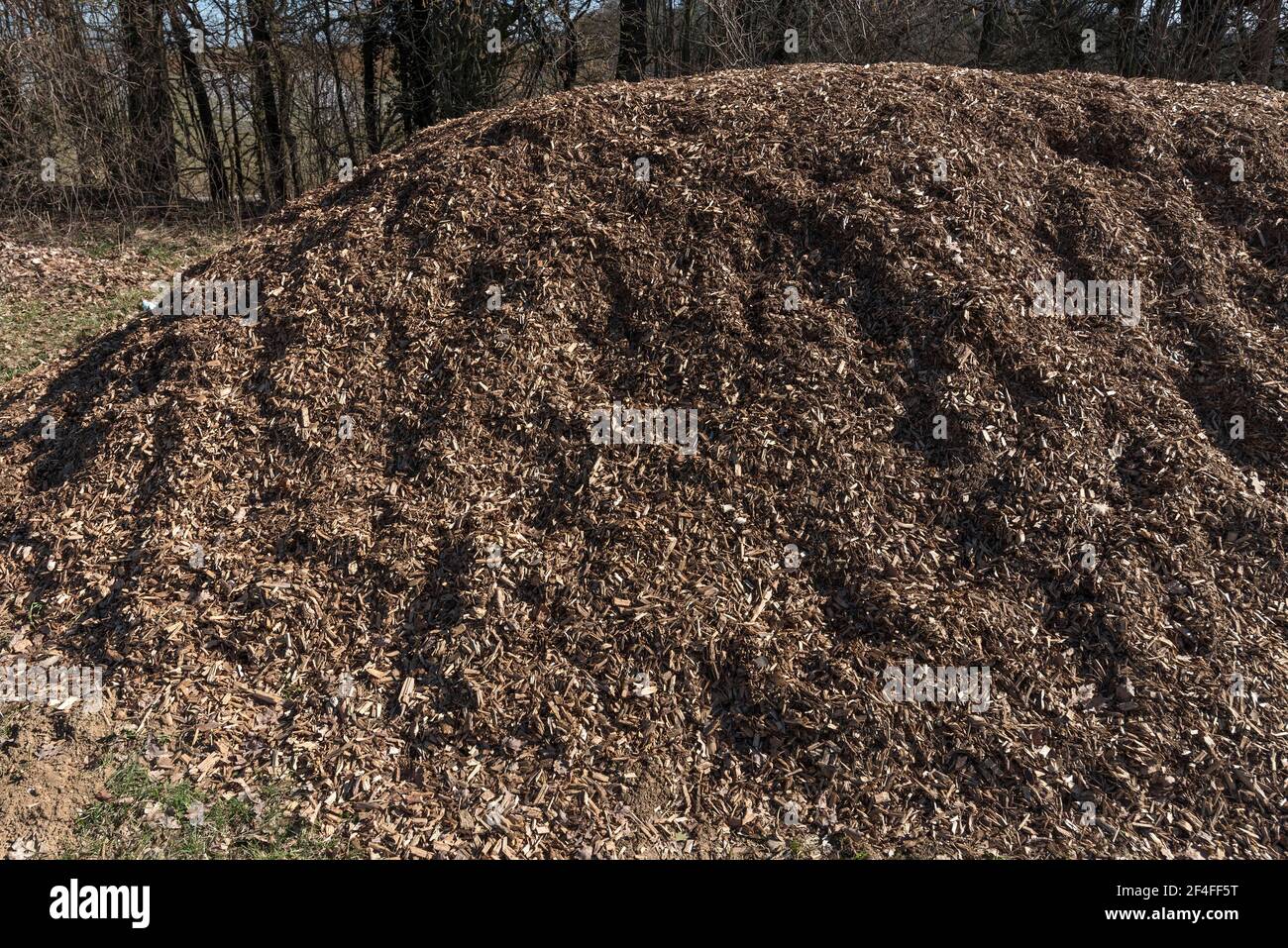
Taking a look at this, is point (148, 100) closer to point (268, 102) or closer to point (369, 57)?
point (268, 102)

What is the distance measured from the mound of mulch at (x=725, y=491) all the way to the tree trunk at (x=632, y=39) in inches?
A: 272

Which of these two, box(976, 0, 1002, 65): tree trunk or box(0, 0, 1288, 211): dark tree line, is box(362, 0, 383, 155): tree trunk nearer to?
box(0, 0, 1288, 211): dark tree line

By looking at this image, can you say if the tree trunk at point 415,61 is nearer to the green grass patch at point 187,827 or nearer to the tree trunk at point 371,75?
the tree trunk at point 371,75

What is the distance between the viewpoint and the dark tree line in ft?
31.1

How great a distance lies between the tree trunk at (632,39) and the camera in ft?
38.6

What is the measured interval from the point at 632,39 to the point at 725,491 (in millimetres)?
10022

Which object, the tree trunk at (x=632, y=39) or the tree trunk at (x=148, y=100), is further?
the tree trunk at (x=632, y=39)

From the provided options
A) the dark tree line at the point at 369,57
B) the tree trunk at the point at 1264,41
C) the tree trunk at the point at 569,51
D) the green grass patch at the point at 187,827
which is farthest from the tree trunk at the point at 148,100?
the tree trunk at the point at 1264,41

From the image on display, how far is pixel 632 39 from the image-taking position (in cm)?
1191

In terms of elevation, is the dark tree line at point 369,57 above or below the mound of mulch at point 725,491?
above

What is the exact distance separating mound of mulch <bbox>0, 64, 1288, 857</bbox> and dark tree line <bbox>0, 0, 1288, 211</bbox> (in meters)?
4.91

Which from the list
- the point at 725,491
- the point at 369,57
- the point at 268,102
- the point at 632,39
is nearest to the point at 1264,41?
the point at 632,39

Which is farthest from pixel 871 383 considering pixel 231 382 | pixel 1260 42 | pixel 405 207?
pixel 1260 42

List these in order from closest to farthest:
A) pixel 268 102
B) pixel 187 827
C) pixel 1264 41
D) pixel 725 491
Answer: pixel 187 827 → pixel 725 491 → pixel 1264 41 → pixel 268 102
